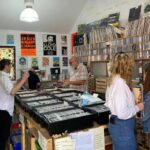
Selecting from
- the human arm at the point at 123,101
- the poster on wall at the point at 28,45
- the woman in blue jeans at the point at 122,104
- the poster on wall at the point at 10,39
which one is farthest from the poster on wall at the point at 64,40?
the human arm at the point at 123,101

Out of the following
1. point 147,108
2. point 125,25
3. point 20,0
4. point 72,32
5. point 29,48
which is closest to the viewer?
point 147,108

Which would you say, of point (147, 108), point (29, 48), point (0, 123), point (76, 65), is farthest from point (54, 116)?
point (29, 48)

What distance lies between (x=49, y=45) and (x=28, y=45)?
531 millimetres

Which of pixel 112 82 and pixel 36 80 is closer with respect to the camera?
pixel 112 82

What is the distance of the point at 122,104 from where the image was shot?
1.73m

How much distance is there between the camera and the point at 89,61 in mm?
4586

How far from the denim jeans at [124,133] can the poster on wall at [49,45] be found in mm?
3811

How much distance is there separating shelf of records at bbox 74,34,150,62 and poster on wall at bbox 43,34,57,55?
696mm

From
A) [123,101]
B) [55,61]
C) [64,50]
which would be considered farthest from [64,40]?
[123,101]

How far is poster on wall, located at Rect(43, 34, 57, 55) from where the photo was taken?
5.38 meters

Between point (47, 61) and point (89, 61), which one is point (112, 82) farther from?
point (47, 61)

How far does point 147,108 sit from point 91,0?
11.9ft

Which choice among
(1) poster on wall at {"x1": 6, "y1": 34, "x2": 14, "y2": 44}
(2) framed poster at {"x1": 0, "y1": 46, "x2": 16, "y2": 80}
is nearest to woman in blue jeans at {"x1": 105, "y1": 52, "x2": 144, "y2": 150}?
(2) framed poster at {"x1": 0, "y1": 46, "x2": 16, "y2": 80}

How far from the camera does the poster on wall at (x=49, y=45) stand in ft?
17.6
